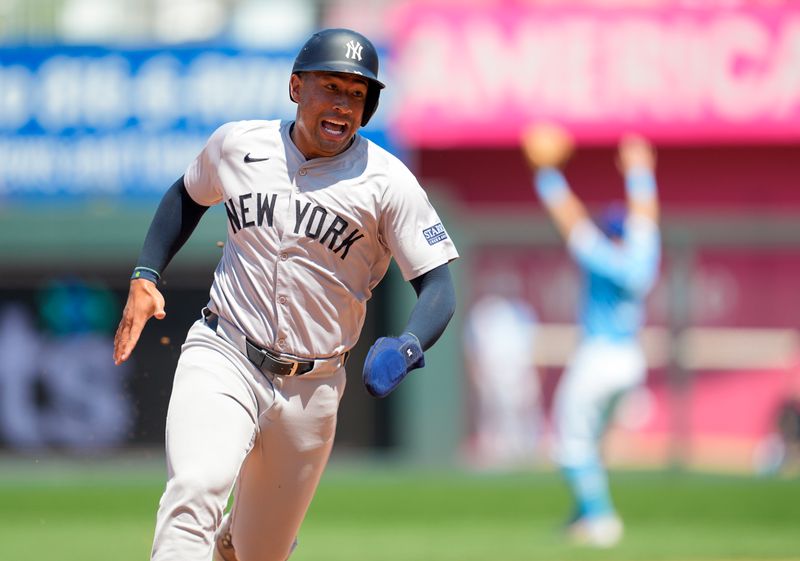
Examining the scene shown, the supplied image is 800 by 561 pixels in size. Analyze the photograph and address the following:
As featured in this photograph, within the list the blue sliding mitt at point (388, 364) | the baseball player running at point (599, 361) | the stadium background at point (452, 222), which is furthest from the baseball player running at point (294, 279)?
the stadium background at point (452, 222)

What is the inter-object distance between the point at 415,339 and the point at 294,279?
478 mm

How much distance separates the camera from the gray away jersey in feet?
14.3

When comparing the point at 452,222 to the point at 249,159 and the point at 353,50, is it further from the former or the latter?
the point at 353,50

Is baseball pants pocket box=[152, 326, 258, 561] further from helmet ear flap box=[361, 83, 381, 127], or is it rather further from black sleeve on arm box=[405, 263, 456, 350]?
helmet ear flap box=[361, 83, 381, 127]

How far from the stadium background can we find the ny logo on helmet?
5.60m

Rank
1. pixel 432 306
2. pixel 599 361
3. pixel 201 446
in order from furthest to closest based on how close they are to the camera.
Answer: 1. pixel 599 361
2. pixel 432 306
3. pixel 201 446

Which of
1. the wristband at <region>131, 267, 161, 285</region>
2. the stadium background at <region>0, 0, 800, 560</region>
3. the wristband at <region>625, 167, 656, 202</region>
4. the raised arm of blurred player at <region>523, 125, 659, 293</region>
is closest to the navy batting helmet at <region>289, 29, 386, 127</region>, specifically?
the wristband at <region>131, 267, 161, 285</region>

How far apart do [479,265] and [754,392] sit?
319 cm

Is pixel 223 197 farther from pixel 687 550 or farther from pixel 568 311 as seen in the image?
pixel 568 311

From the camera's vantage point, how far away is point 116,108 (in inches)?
563

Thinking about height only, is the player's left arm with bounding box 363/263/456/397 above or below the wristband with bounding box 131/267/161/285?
below

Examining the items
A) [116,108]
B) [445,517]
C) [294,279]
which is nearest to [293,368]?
[294,279]

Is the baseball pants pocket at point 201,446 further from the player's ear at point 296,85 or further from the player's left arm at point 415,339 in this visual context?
the player's ear at point 296,85

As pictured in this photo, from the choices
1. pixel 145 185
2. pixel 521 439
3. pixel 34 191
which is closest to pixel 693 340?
pixel 521 439
